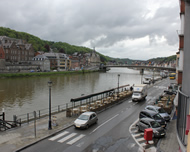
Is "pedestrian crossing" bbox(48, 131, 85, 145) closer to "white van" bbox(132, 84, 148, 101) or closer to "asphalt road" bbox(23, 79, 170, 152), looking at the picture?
"asphalt road" bbox(23, 79, 170, 152)

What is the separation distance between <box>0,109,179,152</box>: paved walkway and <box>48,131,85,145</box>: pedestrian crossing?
2.37 ft

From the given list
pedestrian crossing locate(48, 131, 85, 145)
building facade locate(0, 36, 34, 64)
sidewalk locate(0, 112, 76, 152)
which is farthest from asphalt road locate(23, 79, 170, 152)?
building facade locate(0, 36, 34, 64)

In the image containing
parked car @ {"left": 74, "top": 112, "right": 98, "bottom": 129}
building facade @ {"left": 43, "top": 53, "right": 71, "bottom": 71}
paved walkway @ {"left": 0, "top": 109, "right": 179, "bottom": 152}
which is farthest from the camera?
building facade @ {"left": 43, "top": 53, "right": 71, "bottom": 71}

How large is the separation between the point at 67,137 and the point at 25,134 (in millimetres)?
3622

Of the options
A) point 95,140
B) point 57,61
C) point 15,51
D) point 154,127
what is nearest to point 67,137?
point 95,140

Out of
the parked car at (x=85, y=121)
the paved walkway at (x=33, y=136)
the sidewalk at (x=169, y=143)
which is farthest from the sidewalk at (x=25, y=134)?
the sidewalk at (x=169, y=143)

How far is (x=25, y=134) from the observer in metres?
14.8

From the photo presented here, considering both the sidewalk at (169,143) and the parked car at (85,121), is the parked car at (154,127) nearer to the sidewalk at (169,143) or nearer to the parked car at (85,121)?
the sidewalk at (169,143)

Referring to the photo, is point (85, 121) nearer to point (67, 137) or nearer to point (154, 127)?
point (67, 137)

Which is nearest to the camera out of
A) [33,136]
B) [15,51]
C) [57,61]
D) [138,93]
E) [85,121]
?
[33,136]

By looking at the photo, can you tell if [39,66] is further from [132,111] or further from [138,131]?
[138,131]

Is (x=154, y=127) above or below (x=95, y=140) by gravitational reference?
above

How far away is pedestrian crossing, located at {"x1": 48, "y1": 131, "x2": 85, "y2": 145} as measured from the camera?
44.6 feet

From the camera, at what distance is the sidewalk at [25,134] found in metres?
12.6
